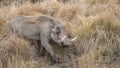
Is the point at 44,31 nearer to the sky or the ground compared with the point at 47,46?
nearer to the sky

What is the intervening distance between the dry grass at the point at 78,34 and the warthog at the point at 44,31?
0.66 ft

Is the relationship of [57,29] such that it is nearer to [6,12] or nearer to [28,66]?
[28,66]

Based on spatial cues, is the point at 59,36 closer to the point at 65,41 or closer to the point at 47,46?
the point at 65,41

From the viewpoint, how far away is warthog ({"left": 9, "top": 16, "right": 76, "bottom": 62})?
6508 millimetres

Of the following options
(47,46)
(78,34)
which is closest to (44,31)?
(47,46)

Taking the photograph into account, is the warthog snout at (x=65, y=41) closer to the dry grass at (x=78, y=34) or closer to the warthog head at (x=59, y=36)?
the warthog head at (x=59, y=36)

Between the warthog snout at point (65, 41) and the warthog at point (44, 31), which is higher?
the warthog at point (44, 31)

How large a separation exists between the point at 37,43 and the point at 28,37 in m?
0.21

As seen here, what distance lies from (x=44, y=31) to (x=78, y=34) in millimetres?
892

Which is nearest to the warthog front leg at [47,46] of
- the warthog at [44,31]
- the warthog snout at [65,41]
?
the warthog at [44,31]

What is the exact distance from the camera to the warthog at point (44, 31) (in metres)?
6.51

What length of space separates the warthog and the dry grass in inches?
7.9

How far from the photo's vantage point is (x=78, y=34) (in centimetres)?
711

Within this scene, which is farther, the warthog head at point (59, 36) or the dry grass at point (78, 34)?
the warthog head at point (59, 36)
